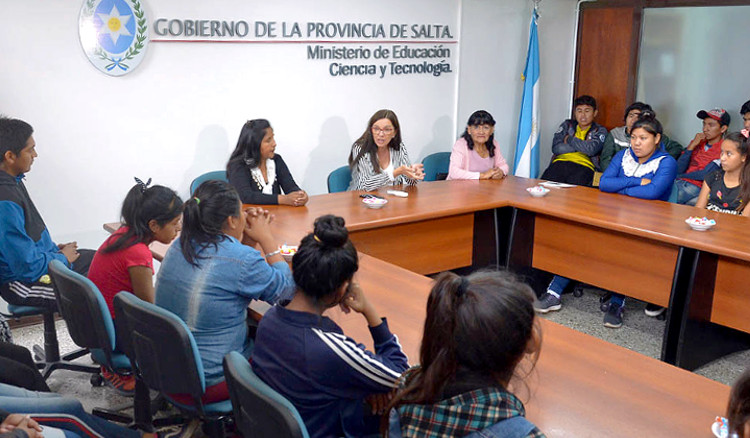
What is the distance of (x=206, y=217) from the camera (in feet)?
7.88

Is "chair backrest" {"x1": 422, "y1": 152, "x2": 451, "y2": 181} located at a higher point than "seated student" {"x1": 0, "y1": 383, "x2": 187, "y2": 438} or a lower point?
higher

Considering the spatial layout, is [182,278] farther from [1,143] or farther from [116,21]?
[116,21]

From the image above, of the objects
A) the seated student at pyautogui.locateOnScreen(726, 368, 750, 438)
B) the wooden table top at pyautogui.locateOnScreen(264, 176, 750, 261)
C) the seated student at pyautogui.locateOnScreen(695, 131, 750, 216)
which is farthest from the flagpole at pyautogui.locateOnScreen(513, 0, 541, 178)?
the seated student at pyautogui.locateOnScreen(726, 368, 750, 438)

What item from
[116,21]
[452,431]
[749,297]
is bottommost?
[749,297]

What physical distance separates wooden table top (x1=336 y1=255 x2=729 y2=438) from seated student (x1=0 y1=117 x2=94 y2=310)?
164cm

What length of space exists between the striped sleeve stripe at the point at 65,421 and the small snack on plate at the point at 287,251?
1.10 metres

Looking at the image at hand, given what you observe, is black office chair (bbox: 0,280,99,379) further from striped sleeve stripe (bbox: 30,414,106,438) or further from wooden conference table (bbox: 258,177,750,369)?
striped sleeve stripe (bbox: 30,414,106,438)

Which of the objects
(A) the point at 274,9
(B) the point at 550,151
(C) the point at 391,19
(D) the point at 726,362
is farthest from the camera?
(B) the point at 550,151

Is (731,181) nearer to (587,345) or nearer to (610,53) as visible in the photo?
(587,345)

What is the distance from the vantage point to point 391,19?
18.1 ft

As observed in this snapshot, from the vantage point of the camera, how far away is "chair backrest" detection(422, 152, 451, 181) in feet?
18.7

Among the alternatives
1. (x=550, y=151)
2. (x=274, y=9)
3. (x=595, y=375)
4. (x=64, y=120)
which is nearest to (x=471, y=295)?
(x=595, y=375)

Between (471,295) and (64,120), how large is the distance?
11.6 ft

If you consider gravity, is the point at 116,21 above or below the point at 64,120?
above
